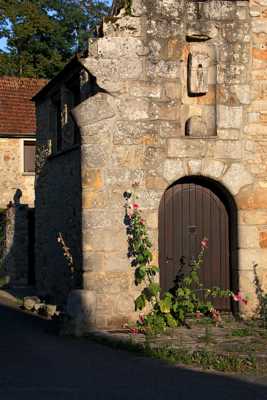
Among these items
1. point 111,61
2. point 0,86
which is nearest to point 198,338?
point 111,61

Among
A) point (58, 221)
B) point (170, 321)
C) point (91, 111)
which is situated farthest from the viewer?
point (58, 221)

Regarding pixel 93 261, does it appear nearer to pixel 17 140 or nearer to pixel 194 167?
pixel 194 167

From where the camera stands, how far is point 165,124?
33.9 ft

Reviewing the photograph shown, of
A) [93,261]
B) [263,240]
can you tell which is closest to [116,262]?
[93,261]

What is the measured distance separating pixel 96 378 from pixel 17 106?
19.0 metres

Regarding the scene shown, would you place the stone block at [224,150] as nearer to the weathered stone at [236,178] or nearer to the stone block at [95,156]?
the weathered stone at [236,178]

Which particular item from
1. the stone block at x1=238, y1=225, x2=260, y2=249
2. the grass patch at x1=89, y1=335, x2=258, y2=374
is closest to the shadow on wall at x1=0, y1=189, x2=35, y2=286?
the stone block at x1=238, y1=225, x2=260, y2=249

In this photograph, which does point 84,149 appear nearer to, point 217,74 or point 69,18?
point 217,74

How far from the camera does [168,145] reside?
10.4m

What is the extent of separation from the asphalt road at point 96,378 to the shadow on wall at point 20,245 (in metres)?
9.04

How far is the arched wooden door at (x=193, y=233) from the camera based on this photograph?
10664 mm

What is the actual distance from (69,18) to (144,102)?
3061cm

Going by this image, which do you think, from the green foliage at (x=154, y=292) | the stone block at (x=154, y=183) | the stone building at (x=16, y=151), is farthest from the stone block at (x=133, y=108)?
the stone building at (x=16, y=151)

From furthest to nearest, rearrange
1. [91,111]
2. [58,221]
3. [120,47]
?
[58,221] → [120,47] → [91,111]
